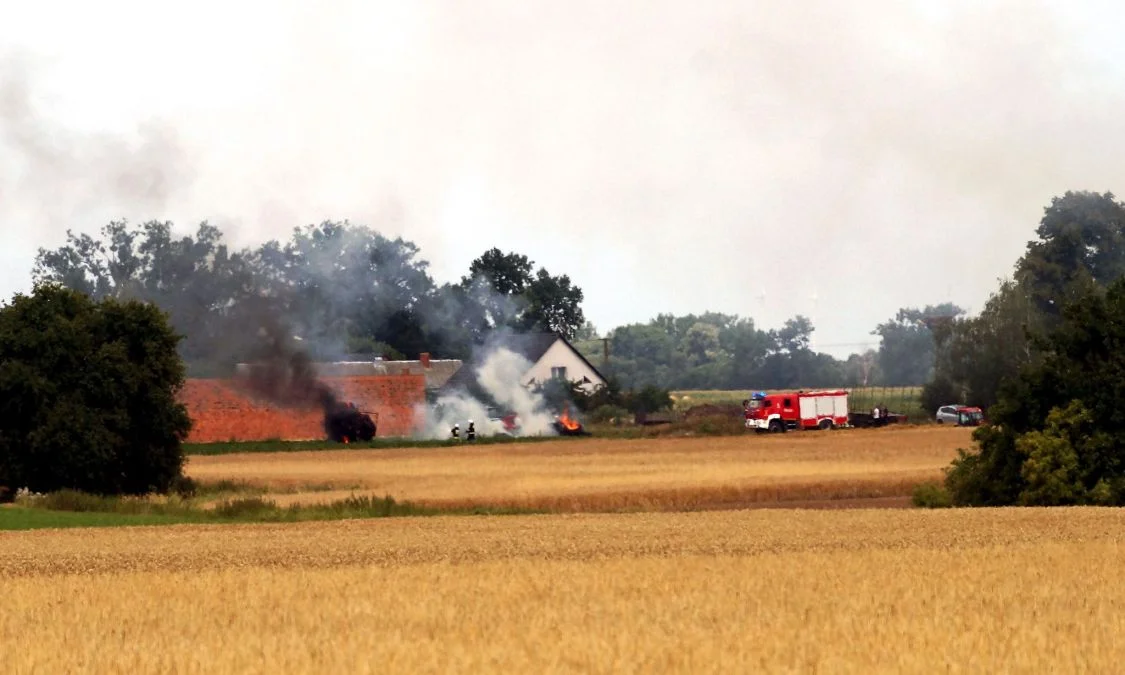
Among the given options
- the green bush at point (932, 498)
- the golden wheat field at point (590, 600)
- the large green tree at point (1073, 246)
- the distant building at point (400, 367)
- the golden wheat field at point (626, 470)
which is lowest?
the golden wheat field at point (590, 600)

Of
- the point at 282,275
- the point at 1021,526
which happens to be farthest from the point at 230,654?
the point at 282,275

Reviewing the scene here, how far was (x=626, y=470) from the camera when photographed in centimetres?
6938

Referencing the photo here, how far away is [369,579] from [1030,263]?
4947 inches

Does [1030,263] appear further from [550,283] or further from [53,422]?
[53,422]

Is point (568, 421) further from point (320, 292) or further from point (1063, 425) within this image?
point (1063, 425)

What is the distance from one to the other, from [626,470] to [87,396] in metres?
21.9

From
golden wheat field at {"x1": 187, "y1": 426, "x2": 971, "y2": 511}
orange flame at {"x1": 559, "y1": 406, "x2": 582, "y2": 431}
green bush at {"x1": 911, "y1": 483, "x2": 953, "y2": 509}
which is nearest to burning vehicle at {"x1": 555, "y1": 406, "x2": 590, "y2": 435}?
orange flame at {"x1": 559, "y1": 406, "x2": 582, "y2": 431}

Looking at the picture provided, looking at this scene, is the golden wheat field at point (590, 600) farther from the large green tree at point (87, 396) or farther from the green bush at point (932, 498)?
the large green tree at point (87, 396)

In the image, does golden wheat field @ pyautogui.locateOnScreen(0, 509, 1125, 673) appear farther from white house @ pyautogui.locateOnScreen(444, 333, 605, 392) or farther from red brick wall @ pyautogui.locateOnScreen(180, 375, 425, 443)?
white house @ pyautogui.locateOnScreen(444, 333, 605, 392)

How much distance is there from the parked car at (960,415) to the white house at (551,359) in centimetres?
2681

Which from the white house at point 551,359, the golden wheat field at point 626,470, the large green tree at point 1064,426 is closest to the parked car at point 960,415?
the golden wheat field at point 626,470

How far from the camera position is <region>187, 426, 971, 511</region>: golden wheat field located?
55.4 m

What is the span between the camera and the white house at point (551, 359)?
5300 inches

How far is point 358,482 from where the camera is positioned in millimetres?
66312
